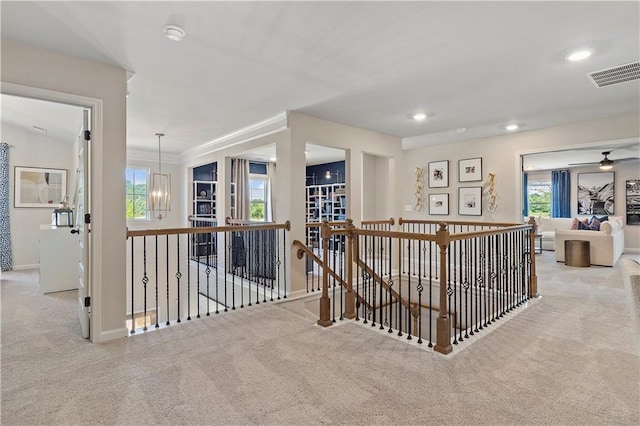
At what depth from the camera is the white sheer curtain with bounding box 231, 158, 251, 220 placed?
308 inches

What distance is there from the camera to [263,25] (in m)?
2.31

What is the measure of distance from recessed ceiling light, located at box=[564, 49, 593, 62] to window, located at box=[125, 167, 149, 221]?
7.74 meters

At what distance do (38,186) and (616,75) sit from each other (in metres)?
9.12

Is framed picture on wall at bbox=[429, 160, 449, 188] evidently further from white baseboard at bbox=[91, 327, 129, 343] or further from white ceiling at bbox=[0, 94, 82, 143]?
white ceiling at bbox=[0, 94, 82, 143]

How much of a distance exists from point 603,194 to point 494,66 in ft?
29.5

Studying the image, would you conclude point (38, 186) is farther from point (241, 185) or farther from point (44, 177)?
point (241, 185)

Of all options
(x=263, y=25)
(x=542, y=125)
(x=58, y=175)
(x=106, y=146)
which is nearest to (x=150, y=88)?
(x=106, y=146)

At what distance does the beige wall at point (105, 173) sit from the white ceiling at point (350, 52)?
0.17 metres

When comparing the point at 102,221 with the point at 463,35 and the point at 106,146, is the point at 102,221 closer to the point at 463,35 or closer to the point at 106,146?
the point at 106,146

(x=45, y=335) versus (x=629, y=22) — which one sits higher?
(x=629, y=22)

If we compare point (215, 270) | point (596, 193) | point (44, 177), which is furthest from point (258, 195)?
point (596, 193)

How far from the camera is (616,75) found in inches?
126

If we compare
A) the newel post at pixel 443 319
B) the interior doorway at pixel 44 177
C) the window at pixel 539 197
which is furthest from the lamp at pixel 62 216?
the window at pixel 539 197

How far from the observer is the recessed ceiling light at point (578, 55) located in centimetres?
269
